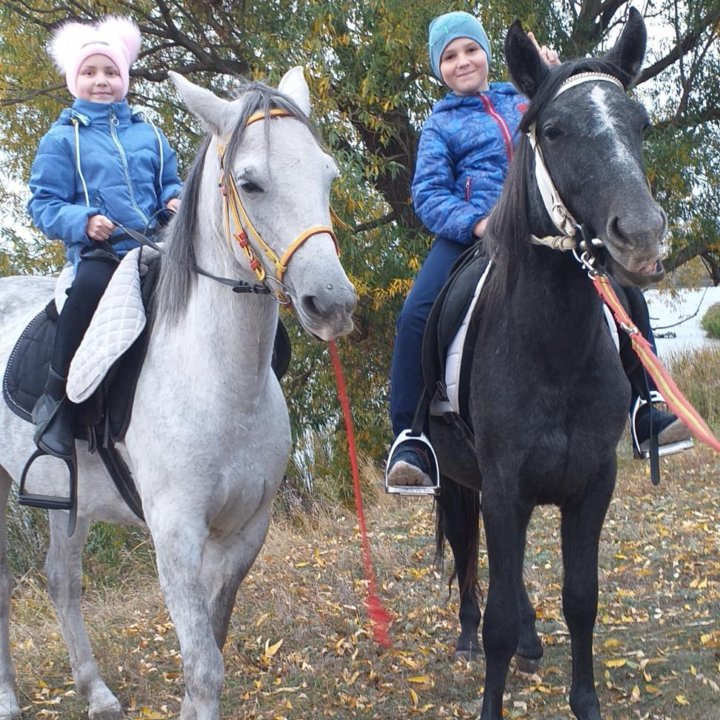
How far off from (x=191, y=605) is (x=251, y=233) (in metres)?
1.18

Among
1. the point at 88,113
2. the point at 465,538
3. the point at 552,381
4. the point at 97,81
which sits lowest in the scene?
the point at 465,538

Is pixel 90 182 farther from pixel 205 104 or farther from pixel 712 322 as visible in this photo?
pixel 712 322

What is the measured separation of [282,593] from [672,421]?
247cm

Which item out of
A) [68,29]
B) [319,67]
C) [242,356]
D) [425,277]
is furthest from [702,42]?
[242,356]

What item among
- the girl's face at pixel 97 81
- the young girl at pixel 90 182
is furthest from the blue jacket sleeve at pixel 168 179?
the girl's face at pixel 97 81

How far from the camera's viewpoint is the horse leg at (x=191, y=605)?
301 cm

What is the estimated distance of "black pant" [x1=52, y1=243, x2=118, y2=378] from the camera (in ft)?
11.7

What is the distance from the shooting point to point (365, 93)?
848 cm

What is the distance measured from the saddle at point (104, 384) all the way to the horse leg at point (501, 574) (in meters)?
1.00

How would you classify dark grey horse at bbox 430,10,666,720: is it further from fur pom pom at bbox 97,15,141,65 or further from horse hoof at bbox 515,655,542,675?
fur pom pom at bbox 97,15,141,65

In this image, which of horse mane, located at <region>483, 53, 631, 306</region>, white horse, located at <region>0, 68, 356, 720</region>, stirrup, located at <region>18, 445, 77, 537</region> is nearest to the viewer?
white horse, located at <region>0, 68, 356, 720</region>

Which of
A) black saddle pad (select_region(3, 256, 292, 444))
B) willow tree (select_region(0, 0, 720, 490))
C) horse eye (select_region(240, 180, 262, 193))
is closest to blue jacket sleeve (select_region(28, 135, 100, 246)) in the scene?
black saddle pad (select_region(3, 256, 292, 444))

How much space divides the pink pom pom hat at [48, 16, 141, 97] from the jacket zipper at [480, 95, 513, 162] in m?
1.51

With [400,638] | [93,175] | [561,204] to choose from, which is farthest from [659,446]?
[93,175]
